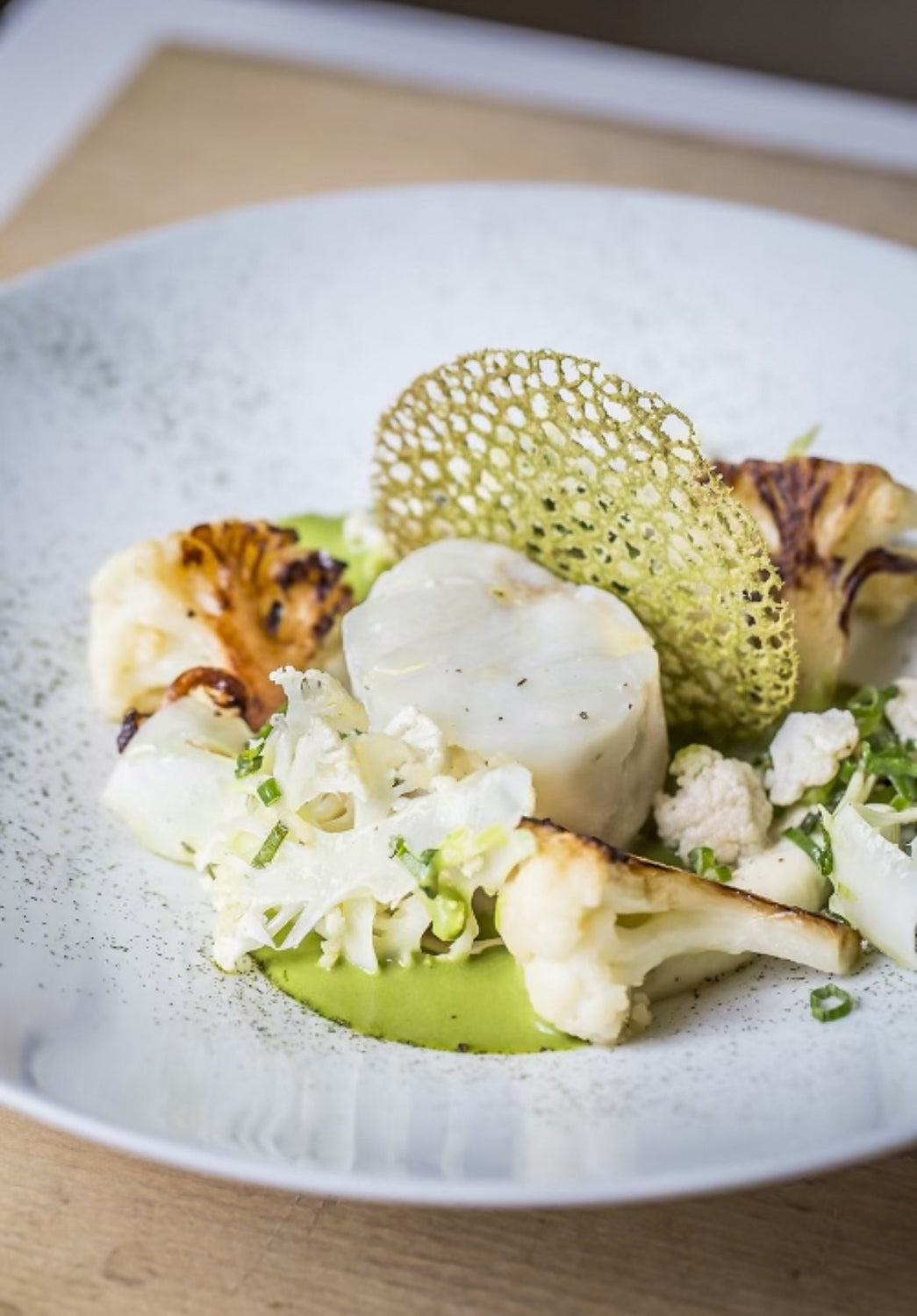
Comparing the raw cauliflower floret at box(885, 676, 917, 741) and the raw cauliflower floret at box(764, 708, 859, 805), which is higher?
the raw cauliflower floret at box(885, 676, 917, 741)

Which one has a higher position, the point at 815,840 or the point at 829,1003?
the point at 815,840

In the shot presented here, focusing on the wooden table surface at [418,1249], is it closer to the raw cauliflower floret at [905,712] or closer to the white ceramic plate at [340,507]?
the white ceramic plate at [340,507]

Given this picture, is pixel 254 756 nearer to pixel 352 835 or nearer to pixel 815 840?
pixel 352 835

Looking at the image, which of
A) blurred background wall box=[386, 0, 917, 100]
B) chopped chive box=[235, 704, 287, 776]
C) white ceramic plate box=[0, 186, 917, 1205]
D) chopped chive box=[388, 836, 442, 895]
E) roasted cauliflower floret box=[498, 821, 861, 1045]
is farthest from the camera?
blurred background wall box=[386, 0, 917, 100]

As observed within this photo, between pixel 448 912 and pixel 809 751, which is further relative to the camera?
pixel 809 751

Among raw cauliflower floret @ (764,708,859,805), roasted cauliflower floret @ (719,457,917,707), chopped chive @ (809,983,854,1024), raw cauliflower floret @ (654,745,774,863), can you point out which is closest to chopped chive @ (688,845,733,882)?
raw cauliflower floret @ (654,745,774,863)

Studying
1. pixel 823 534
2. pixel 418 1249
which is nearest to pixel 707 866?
pixel 823 534

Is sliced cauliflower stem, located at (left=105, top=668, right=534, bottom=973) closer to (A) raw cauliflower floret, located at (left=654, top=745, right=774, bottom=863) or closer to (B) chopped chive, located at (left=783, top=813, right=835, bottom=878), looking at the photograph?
(A) raw cauliflower floret, located at (left=654, top=745, right=774, bottom=863)

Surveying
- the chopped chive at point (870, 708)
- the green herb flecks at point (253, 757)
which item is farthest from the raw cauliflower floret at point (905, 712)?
the green herb flecks at point (253, 757)
